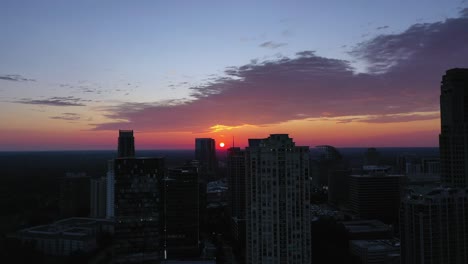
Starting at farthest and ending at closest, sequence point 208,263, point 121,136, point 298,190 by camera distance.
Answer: point 121,136
point 208,263
point 298,190

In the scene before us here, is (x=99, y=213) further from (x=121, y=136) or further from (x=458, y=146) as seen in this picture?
(x=458, y=146)

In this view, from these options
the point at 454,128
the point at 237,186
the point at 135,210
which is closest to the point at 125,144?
the point at 237,186

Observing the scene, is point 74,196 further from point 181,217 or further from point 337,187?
point 337,187

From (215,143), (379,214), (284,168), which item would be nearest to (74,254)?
(284,168)

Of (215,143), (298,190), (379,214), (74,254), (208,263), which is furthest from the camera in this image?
(215,143)

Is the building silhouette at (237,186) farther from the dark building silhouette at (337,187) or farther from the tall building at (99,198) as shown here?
the dark building silhouette at (337,187)

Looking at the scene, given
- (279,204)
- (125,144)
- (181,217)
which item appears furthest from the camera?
(125,144)

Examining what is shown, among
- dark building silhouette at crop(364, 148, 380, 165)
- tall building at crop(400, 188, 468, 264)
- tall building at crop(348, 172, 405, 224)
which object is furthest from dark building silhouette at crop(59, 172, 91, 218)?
dark building silhouette at crop(364, 148, 380, 165)
